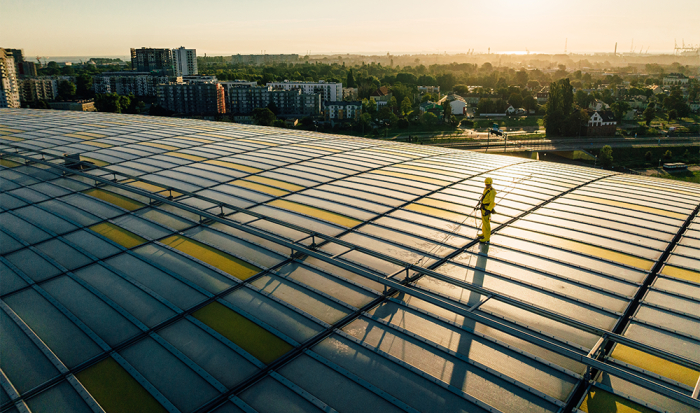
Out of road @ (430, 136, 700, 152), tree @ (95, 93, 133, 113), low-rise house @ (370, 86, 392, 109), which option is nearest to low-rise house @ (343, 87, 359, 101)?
low-rise house @ (370, 86, 392, 109)

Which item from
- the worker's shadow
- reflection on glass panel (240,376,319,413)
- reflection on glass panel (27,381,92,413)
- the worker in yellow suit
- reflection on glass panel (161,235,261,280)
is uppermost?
the worker in yellow suit

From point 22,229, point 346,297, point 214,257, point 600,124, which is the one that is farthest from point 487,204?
→ point 600,124

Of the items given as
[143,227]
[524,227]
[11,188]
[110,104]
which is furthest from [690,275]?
[110,104]

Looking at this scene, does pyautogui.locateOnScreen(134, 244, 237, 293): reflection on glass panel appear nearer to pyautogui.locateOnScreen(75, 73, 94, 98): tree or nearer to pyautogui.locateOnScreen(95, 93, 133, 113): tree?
pyautogui.locateOnScreen(95, 93, 133, 113): tree

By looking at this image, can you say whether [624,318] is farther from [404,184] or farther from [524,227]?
[404,184]

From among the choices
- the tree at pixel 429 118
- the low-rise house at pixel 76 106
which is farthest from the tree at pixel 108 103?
the tree at pixel 429 118

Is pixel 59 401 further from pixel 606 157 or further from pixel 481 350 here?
pixel 606 157

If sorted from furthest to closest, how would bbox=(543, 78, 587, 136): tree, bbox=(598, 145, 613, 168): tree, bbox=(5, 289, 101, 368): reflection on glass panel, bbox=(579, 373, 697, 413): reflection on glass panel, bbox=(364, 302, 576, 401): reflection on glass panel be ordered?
1. bbox=(543, 78, 587, 136): tree
2. bbox=(598, 145, 613, 168): tree
3. bbox=(5, 289, 101, 368): reflection on glass panel
4. bbox=(364, 302, 576, 401): reflection on glass panel
5. bbox=(579, 373, 697, 413): reflection on glass panel
